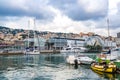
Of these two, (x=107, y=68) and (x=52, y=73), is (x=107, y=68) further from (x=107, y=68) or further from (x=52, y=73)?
(x=52, y=73)

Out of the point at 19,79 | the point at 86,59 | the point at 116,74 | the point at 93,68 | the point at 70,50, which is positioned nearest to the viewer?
the point at 19,79

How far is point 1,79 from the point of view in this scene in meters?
47.2

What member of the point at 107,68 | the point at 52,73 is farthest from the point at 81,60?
the point at 107,68

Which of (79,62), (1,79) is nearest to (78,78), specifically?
(1,79)

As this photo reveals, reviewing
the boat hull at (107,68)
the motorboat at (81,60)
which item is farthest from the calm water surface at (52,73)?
the motorboat at (81,60)

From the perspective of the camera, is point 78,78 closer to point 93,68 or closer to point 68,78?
point 68,78

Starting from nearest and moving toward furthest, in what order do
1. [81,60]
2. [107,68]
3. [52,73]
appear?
[107,68], [52,73], [81,60]

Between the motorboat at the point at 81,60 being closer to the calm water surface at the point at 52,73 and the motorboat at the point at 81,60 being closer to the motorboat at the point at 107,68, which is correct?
the calm water surface at the point at 52,73

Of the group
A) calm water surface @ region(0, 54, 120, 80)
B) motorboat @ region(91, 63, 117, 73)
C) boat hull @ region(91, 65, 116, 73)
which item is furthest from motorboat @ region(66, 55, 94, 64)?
motorboat @ region(91, 63, 117, 73)

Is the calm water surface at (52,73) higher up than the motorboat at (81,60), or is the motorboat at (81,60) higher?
the motorboat at (81,60)

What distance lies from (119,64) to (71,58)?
25.2 m

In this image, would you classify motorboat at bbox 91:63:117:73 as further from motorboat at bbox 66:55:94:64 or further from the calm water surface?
motorboat at bbox 66:55:94:64

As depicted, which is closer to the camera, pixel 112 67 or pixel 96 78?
pixel 96 78

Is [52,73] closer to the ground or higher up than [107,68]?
closer to the ground
